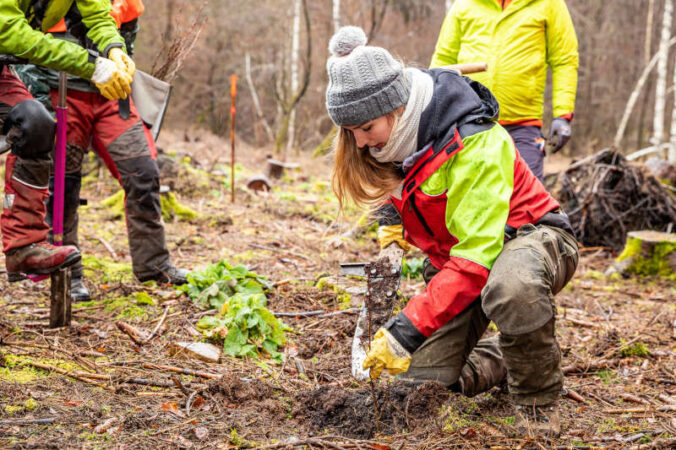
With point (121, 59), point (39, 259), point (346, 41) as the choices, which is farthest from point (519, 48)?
point (39, 259)

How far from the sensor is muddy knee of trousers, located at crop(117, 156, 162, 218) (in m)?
3.58

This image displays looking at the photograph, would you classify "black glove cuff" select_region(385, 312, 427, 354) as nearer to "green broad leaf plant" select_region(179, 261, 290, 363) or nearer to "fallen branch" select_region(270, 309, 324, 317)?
"green broad leaf plant" select_region(179, 261, 290, 363)

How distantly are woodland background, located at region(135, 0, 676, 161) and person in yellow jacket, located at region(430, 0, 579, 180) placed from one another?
49.7 feet

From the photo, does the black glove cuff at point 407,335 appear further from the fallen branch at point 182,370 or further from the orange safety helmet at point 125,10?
the orange safety helmet at point 125,10

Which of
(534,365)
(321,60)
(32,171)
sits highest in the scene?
(321,60)

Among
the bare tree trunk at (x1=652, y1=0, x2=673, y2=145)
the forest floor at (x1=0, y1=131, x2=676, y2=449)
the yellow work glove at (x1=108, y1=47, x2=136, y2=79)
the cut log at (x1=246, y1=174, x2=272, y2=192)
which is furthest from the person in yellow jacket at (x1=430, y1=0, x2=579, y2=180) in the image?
the bare tree trunk at (x1=652, y1=0, x2=673, y2=145)

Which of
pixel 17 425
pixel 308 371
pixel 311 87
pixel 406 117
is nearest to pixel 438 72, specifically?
pixel 406 117

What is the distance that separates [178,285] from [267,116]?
19.7 m

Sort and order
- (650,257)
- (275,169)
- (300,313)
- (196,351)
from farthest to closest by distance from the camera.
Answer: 1. (275,169)
2. (650,257)
3. (300,313)
4. (196,351)

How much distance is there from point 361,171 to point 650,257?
4.13 meters

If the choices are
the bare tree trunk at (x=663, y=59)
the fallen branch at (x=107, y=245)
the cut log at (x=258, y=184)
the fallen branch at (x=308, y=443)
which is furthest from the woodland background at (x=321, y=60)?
the fallen branch at (x=308, y=443)

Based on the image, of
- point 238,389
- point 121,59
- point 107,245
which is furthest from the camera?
point 107,245

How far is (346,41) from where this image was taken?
7.59ft

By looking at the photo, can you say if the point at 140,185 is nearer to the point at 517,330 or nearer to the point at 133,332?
the point at 133,332
